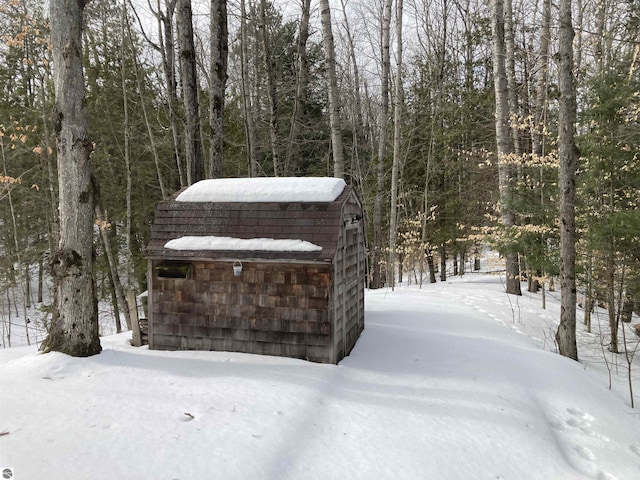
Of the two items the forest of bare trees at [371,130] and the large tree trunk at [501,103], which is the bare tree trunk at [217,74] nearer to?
the forest of bare trees at [371,130]

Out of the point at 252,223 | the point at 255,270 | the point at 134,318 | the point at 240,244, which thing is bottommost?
the point at 134,318

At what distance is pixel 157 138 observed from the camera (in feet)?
45.1

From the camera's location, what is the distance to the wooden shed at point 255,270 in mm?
6070

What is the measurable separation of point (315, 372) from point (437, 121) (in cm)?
1407

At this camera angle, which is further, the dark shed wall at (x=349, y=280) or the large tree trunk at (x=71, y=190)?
the dark shed wall at (x=349, y=280)

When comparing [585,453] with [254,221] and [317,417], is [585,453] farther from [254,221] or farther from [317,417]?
[254,221]

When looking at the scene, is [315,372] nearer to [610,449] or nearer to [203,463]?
[203,463]

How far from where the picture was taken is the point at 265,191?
21.9 feet

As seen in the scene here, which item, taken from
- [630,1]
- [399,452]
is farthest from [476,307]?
[630,1]

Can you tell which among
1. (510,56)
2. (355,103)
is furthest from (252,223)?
(355,103)

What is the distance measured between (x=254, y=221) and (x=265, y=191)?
577mm

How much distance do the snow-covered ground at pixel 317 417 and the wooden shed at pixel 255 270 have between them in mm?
419

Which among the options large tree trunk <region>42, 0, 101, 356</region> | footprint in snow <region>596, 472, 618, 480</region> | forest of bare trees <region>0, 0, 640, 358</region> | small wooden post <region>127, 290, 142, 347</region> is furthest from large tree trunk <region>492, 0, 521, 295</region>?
large tree trunk <region>42, 0, 101, 356</region>

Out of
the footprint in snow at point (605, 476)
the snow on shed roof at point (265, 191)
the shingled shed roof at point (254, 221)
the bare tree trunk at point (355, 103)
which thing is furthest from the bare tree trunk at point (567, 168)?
the bare tree trunk at point (355, 103)
